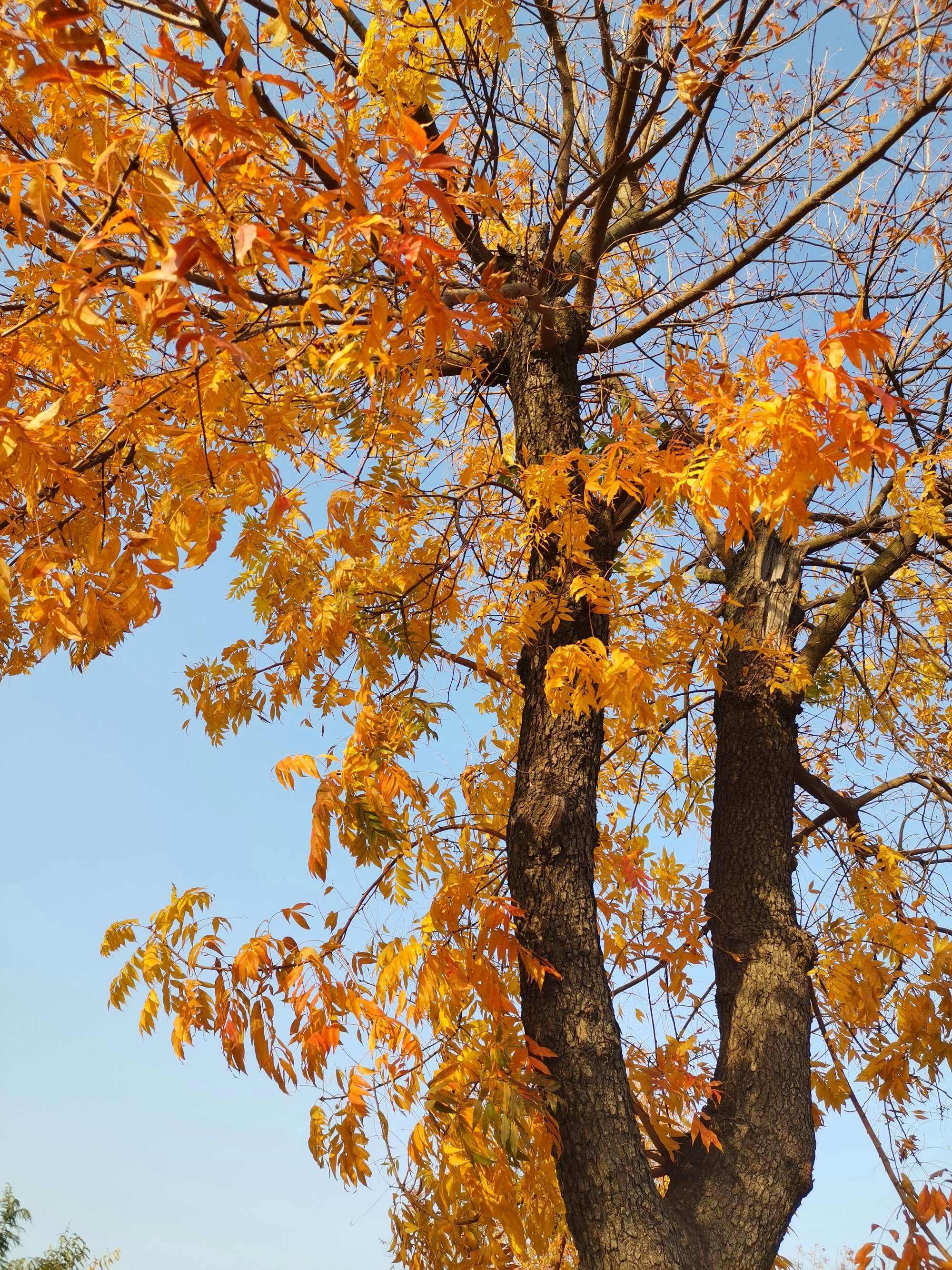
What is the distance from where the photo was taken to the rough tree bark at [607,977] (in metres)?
2.78

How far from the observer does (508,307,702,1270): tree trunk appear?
271 centimetres

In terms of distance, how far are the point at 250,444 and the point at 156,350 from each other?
0.55m

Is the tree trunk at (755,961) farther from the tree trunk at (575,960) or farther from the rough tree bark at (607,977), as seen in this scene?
the tree trunk at (575,960)

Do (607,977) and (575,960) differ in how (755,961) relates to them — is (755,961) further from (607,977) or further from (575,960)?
(575,960)

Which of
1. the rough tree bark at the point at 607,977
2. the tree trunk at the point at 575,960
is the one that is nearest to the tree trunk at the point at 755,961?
the rough tree bark at the point at 607,977

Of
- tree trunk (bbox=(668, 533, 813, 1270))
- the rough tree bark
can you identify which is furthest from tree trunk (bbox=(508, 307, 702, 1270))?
tree trunk (bbox=(668, 533, 813, 1270))

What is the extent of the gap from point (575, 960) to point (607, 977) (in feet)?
0.46

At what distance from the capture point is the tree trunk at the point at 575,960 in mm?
2715

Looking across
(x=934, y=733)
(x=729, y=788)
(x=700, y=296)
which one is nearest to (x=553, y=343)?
(x=700, y=296)

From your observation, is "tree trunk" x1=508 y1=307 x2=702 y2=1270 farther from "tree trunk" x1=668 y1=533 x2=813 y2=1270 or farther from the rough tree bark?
"tree trunk" x1=668 y1=533 x2=813 y2=1270

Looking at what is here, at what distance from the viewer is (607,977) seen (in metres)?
3.04

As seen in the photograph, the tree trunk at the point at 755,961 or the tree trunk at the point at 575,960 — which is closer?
the tree trunk at the point at 575,960

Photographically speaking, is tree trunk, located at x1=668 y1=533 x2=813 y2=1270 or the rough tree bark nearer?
the rough tree bark

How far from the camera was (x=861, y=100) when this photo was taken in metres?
3.75
